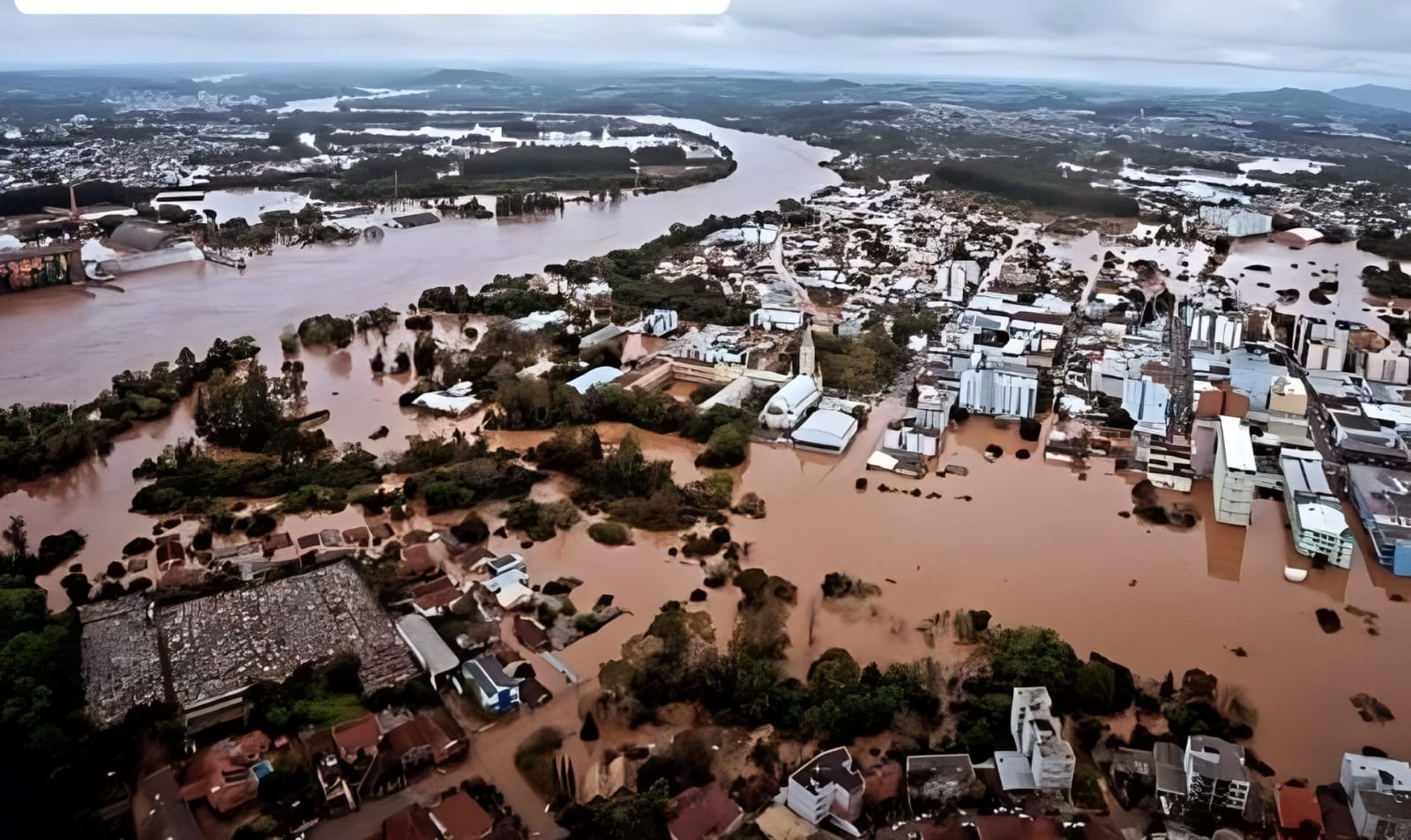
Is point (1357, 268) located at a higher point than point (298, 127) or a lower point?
lower

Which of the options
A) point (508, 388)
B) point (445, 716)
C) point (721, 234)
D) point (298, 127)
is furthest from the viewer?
point (298, 127)

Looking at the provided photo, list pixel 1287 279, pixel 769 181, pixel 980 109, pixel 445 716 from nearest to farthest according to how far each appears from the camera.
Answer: pixel 445 716, pixel 1287 279, pixel 769 181, pixel 980 109

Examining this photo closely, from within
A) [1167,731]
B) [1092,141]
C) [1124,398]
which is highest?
[1092,141]

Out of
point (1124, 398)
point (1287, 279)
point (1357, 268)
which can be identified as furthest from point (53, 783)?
point (1357, 268)

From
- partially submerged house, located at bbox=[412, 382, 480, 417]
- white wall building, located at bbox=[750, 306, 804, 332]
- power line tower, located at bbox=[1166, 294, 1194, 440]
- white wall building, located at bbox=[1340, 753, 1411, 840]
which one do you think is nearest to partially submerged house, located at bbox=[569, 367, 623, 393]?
partially submerged house, located at bbox=[412, 382, 480, 417]

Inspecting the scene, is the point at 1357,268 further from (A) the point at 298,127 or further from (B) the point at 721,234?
(A) the point at 298,127

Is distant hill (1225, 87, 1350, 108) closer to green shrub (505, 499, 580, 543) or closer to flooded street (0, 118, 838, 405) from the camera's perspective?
flooded street (0, 118, 838, 405)

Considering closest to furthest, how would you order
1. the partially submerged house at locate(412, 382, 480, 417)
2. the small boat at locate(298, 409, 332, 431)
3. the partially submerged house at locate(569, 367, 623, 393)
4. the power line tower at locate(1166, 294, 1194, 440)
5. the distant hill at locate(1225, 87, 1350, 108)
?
the power line tower at locate(1166, 294, 1194, 440), the small boat at locate(298, 409, 332, 431), the partially submerged house at locate(412, 382, 480, 417), the partially submerged house at locate(569, 367, 623, 393), the distant hill at locate(1225, 87, 1350, 108)
